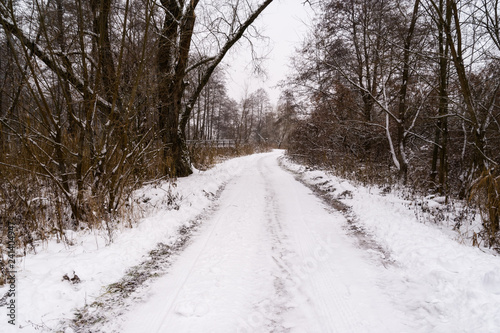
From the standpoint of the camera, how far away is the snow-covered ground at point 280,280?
2.36m

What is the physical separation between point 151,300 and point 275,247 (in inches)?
79.2

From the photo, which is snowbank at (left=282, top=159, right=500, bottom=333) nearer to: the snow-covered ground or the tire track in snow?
the snow-covered ground

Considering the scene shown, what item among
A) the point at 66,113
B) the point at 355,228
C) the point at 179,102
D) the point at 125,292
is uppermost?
the point at 179,102

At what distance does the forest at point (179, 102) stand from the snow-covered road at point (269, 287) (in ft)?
6.89

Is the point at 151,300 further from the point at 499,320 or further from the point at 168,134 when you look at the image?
the point at 168,134

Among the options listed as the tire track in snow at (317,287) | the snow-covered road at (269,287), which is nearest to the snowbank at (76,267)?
the snow-covered road at (269,287)

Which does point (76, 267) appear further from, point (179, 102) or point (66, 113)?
point (179, 102)

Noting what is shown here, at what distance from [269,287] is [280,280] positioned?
213 millimetres

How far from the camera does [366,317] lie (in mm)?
2461

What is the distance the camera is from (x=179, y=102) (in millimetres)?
9695

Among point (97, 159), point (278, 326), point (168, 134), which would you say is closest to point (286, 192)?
point (168, 134)

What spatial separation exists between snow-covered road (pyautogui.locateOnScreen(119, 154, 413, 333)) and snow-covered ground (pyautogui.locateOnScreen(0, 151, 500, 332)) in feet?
0.04

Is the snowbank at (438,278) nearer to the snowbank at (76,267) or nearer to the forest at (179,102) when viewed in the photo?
the forest at (179,102)


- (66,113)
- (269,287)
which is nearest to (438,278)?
(269,287)
